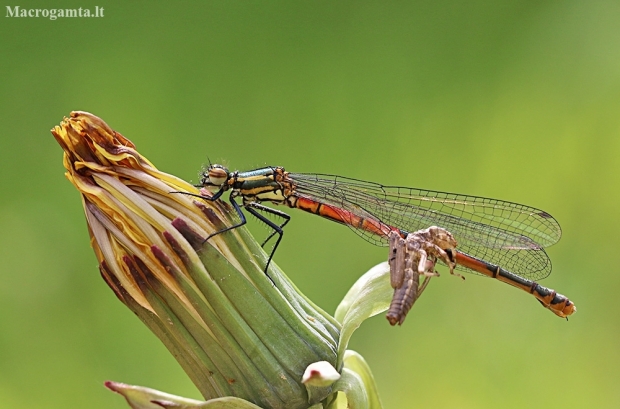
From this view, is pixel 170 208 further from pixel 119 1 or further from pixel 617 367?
pixel 119 1

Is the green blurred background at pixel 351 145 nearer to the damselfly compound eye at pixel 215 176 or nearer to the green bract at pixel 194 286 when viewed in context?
the damselfly compound eye at pixel 215 176

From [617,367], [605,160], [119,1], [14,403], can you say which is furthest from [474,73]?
[14,403]

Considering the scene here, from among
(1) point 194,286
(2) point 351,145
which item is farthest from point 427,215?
(1) point 194,286

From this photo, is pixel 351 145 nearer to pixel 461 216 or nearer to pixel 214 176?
pixel 461 216

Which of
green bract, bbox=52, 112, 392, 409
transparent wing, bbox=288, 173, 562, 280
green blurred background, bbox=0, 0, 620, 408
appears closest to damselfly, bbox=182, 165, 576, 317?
transparent wing, bbox=288, 173, 562, 280

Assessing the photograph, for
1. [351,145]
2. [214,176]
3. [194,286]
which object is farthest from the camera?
[351,145]

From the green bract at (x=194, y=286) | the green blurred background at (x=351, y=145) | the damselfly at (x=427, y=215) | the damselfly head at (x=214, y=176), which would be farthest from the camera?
the green blurred background at (x=351, y=145)

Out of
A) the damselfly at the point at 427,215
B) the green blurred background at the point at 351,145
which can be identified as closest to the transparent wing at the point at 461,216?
the damselfly at the point at 427,215
